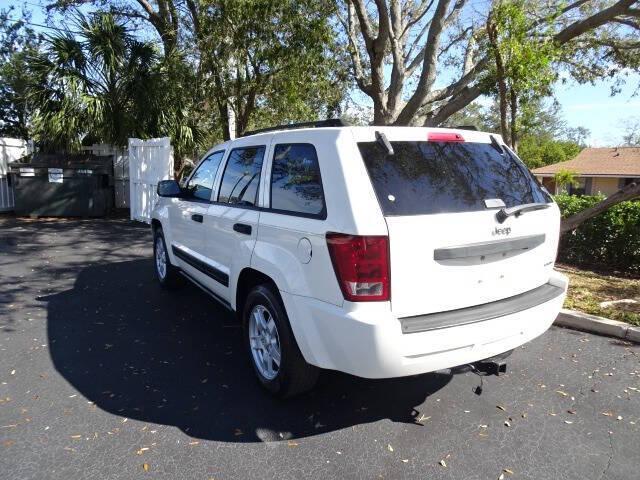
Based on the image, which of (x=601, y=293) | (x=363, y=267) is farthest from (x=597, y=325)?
(x=363, y=267)

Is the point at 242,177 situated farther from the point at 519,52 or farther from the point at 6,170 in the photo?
the point at 6,170

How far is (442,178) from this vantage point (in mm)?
3016

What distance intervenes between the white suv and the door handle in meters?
0.02

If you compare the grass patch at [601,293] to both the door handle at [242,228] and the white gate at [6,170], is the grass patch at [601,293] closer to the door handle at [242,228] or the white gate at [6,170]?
the door handle at [242,228]

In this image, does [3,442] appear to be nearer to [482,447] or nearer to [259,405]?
[259,405]

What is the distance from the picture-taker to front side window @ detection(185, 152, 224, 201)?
4633 mm

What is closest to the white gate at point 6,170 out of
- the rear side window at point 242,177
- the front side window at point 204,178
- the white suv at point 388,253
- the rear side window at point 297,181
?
the front side window at point 204,178

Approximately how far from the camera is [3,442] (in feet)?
9.53

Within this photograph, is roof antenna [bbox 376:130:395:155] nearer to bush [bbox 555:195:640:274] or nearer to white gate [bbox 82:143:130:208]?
bush [bbox 555:195:640:274]


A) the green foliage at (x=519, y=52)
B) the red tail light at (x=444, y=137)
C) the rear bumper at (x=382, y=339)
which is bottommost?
the rear bumper at (x=382, y=339)

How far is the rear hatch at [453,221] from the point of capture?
2.68 m

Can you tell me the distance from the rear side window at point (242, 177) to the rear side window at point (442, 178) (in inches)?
44.0

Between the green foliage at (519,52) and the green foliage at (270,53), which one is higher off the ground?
the green foliage at (270,53)

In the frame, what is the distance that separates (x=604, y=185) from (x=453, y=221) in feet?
133
